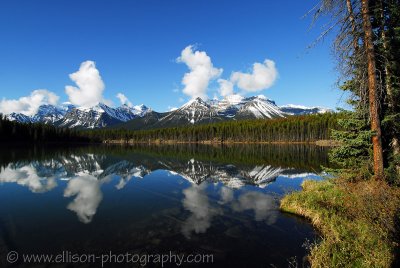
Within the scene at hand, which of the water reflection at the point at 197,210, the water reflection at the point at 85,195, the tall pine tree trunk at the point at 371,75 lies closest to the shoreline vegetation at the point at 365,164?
the tall pine tree trunk at the point at 371,75

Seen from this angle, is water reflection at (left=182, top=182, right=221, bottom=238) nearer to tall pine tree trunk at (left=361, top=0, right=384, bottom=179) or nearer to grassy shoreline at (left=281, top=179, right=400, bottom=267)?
grassy shoreline at (left=281, top=179, right=400, bottom=267)

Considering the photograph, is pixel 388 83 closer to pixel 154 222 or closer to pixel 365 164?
pixel 365 164

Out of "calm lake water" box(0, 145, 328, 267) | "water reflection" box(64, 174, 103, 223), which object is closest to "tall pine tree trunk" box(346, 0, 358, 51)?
"calm lake water" box(0, 145, 328, 267)

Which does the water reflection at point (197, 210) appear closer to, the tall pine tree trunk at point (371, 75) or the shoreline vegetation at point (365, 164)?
the shoreline vegetation at point (365, 164)

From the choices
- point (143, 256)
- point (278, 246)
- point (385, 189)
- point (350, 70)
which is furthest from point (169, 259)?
point (350, 70)

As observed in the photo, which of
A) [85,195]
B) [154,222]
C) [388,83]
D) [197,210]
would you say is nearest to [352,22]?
[388,83]

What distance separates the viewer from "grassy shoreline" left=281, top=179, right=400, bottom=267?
441 inches

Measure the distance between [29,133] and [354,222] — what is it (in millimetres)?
179554

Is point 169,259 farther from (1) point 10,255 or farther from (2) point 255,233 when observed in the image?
(1) point 10,255

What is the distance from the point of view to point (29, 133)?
161m

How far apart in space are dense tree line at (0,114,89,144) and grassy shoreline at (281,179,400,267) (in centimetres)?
16033

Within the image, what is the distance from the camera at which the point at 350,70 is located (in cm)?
1722

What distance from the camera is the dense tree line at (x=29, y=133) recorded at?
145m

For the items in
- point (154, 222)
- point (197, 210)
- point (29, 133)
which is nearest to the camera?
point (154, 222)
